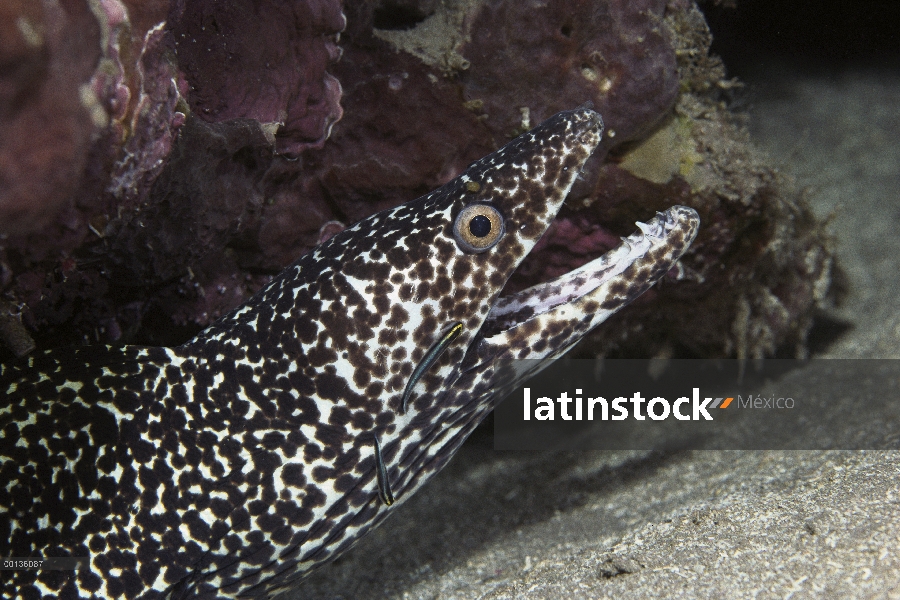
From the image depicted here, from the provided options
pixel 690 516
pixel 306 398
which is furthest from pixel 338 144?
pixel 690 516

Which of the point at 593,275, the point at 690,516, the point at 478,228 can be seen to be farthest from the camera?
the point at 690,516

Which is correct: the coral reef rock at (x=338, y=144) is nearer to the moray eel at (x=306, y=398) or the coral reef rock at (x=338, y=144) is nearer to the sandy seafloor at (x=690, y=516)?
the moray eel at (x=306, y=398)

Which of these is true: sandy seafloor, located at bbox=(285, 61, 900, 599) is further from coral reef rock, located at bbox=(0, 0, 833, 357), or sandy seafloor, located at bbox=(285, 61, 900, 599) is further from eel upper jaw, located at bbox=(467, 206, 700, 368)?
coral reef rock, located at bbox=(0, 0, 833, 357)

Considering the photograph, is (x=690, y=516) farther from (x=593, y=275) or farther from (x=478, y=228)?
(x=478, y=228)

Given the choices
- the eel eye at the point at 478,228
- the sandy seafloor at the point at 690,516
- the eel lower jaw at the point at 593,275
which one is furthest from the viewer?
the eel lower jaw at the point at 593,275

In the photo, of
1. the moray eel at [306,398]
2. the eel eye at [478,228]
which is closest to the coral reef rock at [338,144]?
the moray eel at [306,398]

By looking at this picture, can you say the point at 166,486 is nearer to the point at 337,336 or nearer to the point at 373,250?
the point at 337,336
